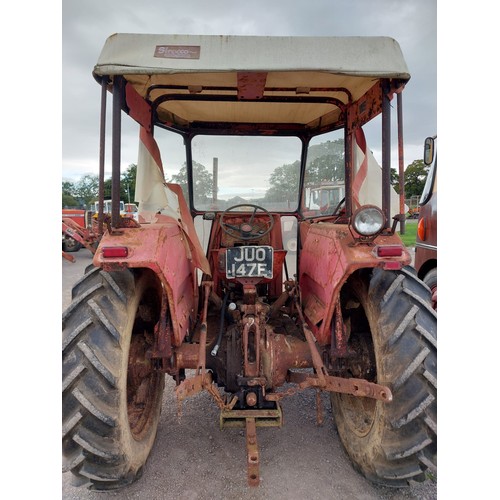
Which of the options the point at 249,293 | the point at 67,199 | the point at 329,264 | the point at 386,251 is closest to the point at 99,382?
the point at 249,293

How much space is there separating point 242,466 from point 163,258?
4.64 ft

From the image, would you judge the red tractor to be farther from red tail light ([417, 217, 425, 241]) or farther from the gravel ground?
red tail light ([417, 217, 425, 241])

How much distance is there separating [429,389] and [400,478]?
498 millimetres

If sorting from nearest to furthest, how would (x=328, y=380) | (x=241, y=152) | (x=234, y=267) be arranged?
(x=328, y=380), (x=234, y=267), (x=241, y=152)

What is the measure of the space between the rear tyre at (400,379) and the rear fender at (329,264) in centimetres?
19

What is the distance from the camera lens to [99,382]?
192 cm

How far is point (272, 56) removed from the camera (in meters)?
1.96

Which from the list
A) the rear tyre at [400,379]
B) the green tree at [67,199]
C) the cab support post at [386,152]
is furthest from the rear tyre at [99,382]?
the green tree at [67,199]

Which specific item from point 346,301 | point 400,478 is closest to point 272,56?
point 346,301

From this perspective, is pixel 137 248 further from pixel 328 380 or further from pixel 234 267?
pixel 328 380

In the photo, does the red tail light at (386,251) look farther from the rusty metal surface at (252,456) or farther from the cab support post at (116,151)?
the cab support post at (116,151)

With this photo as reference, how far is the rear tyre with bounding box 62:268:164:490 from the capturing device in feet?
6.16

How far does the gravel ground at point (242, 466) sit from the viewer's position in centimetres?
228

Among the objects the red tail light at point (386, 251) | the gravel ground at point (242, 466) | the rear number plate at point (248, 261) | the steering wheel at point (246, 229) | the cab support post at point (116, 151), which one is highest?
the cab support post at point (116, 151)
